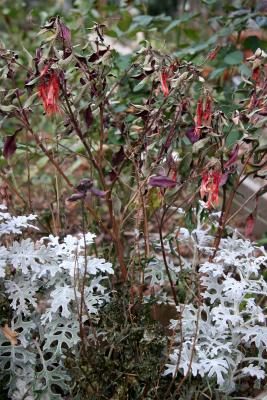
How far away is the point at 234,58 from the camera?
2.70 meters

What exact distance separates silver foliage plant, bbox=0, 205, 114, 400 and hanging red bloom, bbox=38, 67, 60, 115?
13.7 inches

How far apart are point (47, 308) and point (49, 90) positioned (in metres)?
0.58

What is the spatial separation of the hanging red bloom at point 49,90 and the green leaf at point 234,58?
121 centimetres

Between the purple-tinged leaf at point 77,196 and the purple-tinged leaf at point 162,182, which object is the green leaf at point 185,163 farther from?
the purple-tinged leaf at point 77,196

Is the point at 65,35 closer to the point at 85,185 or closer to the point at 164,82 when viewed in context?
the point at 164,82

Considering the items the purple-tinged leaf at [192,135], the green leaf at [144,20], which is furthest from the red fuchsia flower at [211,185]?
the green leaf at [144,20]

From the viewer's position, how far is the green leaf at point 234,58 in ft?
8.78

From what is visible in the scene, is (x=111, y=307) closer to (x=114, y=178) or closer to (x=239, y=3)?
(x=114, y=178)

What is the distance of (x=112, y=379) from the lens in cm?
177

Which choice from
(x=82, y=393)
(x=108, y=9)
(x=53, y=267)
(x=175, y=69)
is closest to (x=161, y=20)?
(x=108, y=9)

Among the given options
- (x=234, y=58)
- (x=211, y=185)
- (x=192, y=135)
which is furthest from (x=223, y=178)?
(x=234, y=58)

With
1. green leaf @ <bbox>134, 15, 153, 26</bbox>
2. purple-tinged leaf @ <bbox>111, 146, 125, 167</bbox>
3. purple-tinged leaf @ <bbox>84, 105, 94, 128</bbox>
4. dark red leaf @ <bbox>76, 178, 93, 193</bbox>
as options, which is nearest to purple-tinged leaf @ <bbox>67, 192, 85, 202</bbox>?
dark red leaf @ <bbox>76, 178, 93, 193</bbox>

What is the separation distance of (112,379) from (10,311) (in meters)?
0.35

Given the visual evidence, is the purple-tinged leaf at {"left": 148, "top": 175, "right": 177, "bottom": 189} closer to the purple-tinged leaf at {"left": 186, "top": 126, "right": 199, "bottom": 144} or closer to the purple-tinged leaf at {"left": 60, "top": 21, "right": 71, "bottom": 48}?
the purple-tinged leaf at {"left": 186, "top": 126, "right": 199, "bottom": 144}
